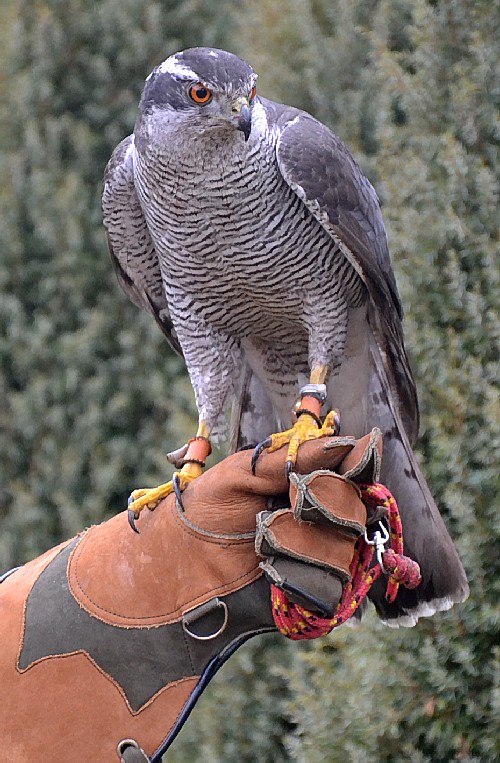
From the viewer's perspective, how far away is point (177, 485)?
2.54m

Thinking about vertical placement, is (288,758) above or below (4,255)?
below

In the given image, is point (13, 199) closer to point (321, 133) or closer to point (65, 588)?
point (321, 133)

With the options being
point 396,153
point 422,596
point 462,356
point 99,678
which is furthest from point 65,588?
point 396,153

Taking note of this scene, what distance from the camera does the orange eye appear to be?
253 centimetres

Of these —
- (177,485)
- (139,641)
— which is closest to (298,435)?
(177,485)

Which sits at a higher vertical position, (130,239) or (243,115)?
(243,115)

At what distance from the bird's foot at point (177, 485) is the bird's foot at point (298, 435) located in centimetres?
A: 22

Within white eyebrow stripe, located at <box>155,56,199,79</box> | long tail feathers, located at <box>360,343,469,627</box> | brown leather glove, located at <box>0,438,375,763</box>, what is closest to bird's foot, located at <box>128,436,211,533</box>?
brown leather glove, located at <box>0,438,375,763</box>

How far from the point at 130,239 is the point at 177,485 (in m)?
0.81

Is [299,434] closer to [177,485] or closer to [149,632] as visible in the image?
[177,485]

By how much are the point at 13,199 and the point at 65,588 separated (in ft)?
8.82

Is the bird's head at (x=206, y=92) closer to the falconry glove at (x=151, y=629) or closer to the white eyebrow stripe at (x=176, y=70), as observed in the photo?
the white eyebrow stripe at (x=176, y=70)

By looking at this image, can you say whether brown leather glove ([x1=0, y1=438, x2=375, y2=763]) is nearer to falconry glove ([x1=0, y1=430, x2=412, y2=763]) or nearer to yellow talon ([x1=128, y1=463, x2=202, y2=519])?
falconry glove ([x1=0, y1=430, x2=412, y2=763])

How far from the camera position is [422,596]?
8.59 feet
